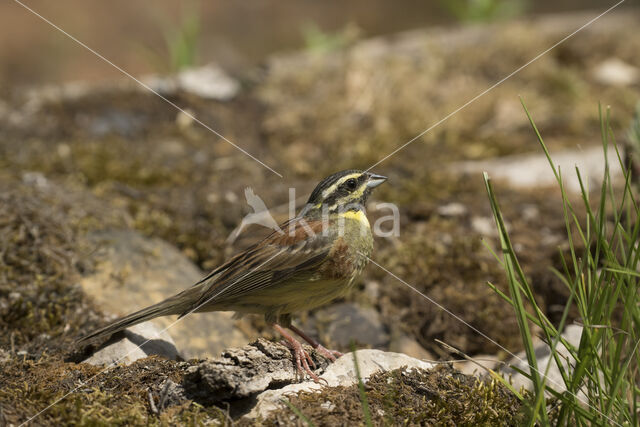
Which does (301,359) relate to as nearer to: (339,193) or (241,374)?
(241,374)

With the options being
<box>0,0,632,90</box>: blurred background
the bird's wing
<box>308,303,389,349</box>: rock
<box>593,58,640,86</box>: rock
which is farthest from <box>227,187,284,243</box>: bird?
<box>593,58,640,86</box>: rock

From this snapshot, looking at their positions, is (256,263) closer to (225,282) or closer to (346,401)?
(225,282)

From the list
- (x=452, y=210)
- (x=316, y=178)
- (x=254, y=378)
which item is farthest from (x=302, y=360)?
(x=316, y=178)

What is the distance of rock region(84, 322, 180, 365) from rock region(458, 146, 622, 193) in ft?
14.6

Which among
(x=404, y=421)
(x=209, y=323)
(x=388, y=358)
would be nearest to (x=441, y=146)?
(x=209, y=323)

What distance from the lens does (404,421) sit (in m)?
3.35

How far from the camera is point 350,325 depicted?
5.51 meters

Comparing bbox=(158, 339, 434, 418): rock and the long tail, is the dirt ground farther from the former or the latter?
the long tail

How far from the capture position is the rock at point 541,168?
7.54m

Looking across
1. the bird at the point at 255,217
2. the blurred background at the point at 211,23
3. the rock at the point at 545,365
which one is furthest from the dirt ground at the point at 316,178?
the blurred background at the point at 211,23

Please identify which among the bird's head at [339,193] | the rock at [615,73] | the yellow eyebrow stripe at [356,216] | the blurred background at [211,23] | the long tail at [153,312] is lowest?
the long tail at [153,312]

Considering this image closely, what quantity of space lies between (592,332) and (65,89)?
8.04 m

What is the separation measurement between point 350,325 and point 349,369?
1.69 metres

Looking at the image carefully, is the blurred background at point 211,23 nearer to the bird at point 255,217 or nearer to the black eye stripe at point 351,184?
the bird at point 255,217
